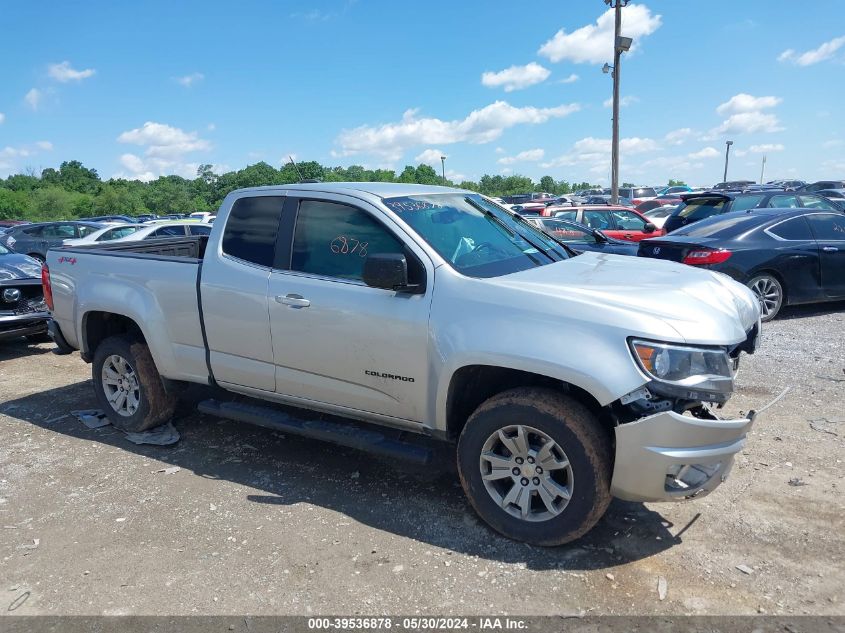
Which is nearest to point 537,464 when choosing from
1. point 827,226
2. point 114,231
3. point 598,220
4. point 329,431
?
point 329,431

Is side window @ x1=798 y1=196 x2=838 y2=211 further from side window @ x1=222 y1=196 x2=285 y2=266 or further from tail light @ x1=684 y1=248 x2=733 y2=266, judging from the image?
side window @ x1=222 y1=196 x2=285 y2=266

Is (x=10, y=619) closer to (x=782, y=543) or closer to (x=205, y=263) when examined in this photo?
(x=205, y=263)

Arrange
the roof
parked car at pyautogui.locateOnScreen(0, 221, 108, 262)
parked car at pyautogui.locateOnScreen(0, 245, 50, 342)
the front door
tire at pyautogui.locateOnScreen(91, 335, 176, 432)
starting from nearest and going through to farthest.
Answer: the roof, tire at pyautogui.locateOnScreen(91, 335, 176, 432), parked car at pyautogui.locateOnScreen(0, 245, 50, 342), the front door, parked car at pyautogui.locateOnScreen(0, 221, 108, 262)

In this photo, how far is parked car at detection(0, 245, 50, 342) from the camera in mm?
7457

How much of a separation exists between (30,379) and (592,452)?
6.38 m

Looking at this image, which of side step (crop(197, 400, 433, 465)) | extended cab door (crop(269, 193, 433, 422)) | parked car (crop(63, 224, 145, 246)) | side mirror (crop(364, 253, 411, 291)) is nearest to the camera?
side mirror (crop(364, 253, 411, 291))

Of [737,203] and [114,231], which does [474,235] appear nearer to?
[737,203]

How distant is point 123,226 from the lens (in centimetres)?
1353

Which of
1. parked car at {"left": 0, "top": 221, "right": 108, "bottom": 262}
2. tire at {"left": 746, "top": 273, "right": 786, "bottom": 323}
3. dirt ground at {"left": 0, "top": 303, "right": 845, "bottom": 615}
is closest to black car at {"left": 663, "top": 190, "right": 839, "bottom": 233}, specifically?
tire at {"left": 746, "top": 273, "right": 786, "bottom": 323}

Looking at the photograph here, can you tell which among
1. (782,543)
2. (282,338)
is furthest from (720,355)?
(282,338)

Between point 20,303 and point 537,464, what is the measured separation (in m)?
Result: 7.19

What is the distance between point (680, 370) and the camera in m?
2.90

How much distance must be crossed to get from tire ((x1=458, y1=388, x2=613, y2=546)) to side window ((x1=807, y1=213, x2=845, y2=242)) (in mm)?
6953

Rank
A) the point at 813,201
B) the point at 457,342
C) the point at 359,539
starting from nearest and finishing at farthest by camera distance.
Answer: the point at 457,342 < the point at 359,539 < the point at 813,201
